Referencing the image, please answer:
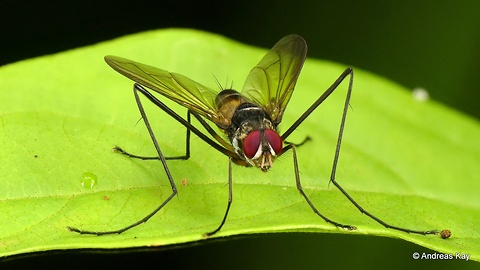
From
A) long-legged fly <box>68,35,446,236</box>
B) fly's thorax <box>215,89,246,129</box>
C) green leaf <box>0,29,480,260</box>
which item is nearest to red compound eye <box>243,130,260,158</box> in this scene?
long-legged fly <box>68,35,446,236</box>

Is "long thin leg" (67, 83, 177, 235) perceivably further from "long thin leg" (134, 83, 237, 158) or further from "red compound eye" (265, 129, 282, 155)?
"red compound eye" (265, 129, 282, 155)

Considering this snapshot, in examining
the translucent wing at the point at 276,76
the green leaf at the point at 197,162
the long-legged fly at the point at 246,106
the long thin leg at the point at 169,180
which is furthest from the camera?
the translucent wing at the point at 276,76

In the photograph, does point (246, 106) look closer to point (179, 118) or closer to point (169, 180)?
point (179, 118)

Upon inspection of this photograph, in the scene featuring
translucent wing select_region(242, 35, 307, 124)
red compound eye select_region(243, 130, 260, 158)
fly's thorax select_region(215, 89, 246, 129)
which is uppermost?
translucent wing select_region(242, 35, 307, 124)

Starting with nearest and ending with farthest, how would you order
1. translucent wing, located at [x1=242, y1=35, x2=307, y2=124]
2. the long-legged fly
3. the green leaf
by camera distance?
the green leaf → the long-legged fly → translucent wing, located at [x1=242, y1=35, x2=307, y2=124]

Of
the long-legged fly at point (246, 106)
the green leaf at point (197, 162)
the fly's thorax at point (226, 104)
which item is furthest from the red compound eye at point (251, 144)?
the fly's thorax at point (226, 104)

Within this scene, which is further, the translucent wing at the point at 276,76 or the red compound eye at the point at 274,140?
the translucent wing at the point at 276,76

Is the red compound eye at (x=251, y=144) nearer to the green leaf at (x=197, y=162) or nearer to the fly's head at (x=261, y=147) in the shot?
the fly's head at (x=261, y=147)

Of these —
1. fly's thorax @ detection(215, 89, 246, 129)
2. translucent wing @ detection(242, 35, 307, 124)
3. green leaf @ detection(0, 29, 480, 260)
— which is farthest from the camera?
translucent wing @ detection(242, 35, 307, 124)
